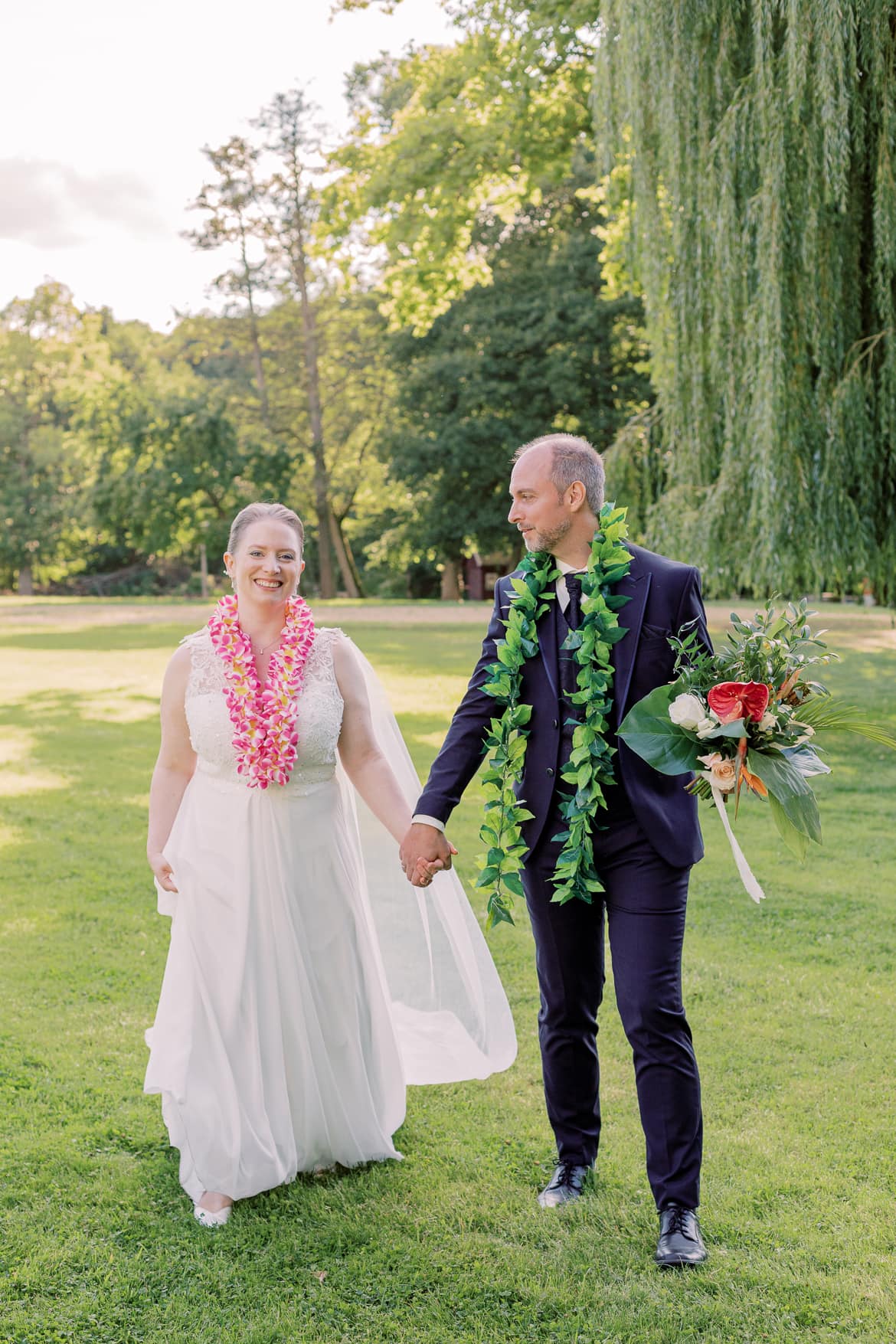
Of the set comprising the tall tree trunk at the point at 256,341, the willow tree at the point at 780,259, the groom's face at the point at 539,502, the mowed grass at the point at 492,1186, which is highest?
the tall tree trunk at the point at 256,341

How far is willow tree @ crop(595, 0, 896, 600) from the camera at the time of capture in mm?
9328

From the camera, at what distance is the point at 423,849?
3.60 m

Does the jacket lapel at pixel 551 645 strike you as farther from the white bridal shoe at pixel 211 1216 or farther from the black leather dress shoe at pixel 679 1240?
the white bridal shoe at pixel 211 1216

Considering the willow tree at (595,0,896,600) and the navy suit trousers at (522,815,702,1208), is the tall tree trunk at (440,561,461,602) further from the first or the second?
the navy suit trousers at (522,815,702,1208)

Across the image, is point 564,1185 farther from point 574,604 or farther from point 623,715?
point 574,604

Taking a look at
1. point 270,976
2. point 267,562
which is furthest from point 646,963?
point 267,562

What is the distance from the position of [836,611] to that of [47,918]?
94.4 ft

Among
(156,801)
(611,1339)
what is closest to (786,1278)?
(611,1339)

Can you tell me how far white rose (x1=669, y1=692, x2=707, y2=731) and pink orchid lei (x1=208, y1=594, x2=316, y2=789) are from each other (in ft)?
4.20

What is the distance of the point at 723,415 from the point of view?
10969 mm

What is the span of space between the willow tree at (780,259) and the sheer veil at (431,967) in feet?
21.1

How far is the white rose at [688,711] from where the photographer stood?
3068mm

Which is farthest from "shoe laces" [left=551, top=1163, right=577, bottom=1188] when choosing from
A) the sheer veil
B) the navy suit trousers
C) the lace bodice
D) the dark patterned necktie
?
the dark patterned necktie

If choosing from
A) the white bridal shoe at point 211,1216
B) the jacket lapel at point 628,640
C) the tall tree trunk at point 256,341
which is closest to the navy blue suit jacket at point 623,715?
the jacket lapel at point 628,640
